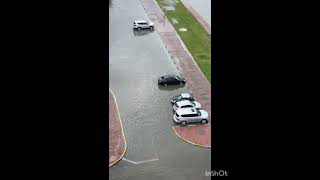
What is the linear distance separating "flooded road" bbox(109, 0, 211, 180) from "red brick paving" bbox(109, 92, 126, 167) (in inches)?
15.2

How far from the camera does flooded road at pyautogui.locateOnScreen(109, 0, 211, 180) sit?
83.8ft

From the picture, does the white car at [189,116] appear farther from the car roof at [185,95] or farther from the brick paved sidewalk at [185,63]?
the car roof at [185,95]

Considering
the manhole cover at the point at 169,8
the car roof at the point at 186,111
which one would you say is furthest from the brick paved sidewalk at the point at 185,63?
the car roof at the point at 186,111

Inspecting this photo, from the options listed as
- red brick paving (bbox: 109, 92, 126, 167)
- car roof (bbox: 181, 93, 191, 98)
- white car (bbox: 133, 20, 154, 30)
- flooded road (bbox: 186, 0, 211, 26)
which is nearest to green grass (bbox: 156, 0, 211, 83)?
flooded road (bbox: 186, 0, 211, 26)

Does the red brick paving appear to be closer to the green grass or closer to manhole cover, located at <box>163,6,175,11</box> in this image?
the green grass

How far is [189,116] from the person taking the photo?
29.8 meters

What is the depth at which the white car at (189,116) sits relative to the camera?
29.8 metres

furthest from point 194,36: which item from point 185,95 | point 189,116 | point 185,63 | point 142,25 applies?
point 189,116

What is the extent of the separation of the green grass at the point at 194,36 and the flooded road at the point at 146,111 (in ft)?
7.93
